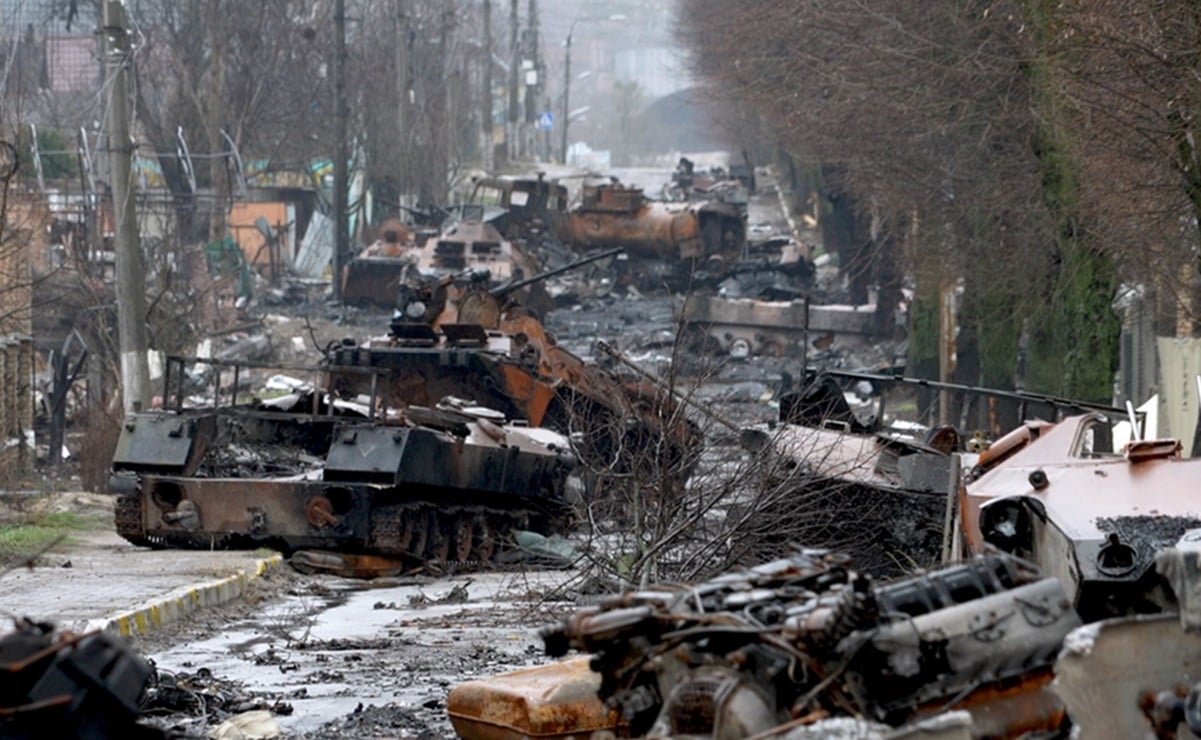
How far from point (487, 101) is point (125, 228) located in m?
63.9

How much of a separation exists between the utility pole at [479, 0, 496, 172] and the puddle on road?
215 ft

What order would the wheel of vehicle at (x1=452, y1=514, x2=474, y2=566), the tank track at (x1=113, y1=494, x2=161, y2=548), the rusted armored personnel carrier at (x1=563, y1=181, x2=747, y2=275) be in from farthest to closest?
the rusted armored personnel carrier at (x1=563, y1=181, x2=747, y2=275) < the wheel of vehicle at (x1=452, y1=514, x2=474, y2=566) < the tank track at (x1=113, y1=494, x2=161, y2=548)

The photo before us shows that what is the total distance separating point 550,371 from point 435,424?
5.65 meters

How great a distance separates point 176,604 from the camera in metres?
13.1

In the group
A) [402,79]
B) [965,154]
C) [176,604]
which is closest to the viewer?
[176,604]

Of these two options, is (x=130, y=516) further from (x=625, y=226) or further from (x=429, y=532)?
(x=625, y=226)

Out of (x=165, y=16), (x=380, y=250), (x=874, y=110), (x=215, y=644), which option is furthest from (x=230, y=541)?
(x=165, y=16)

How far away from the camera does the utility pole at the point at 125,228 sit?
21.9 meters

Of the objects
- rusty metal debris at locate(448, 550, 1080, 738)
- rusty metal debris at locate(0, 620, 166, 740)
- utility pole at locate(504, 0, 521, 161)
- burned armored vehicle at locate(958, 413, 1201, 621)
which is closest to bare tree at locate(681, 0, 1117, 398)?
burned armored vehicle at locate(958, 413, 1201, 621)

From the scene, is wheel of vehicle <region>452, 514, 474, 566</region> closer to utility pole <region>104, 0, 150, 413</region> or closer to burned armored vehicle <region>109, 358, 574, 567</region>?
burned armored vehicle <region>109, 358, 574, 567</region>

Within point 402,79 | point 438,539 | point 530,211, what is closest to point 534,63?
point 402,79

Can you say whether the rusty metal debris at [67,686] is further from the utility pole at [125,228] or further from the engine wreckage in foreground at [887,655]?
the utility pole at [125,228]

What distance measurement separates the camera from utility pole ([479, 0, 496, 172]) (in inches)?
3159

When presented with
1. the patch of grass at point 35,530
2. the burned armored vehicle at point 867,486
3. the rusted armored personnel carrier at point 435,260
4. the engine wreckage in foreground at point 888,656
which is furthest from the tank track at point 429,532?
the rusted armored personnel carrier at point 435,260
